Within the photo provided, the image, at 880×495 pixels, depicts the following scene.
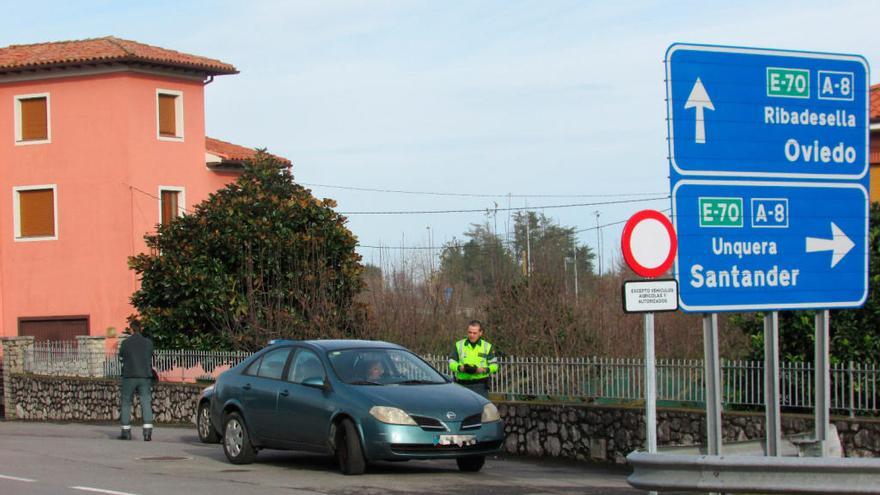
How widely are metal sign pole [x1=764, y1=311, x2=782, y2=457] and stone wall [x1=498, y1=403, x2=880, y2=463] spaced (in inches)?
206

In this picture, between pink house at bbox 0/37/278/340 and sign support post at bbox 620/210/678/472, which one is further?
pink house at bbox 0/37/278/340

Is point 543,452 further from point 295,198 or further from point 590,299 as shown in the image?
point 295,198

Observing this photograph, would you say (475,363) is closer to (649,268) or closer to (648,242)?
(649,268)

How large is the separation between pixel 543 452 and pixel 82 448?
264 inches

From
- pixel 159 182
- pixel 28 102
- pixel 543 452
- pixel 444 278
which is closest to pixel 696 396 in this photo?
pixel 543 452

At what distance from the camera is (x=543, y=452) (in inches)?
705

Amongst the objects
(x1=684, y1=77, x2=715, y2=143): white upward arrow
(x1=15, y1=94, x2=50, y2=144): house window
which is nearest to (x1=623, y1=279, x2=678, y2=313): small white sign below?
(x1=684, y1=77, x2=715, y2=143): white upward arrow

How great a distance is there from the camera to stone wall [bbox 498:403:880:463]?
1455 cm

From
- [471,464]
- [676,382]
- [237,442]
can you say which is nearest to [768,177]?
[471,464]

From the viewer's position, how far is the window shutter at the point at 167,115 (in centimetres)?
4197

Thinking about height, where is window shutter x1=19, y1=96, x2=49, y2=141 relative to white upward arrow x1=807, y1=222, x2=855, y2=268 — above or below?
above

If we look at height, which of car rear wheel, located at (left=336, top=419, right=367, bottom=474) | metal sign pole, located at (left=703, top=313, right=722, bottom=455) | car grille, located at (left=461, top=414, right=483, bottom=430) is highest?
metal sign pole, located at (left=703, top=313, right=722, bottom=455)

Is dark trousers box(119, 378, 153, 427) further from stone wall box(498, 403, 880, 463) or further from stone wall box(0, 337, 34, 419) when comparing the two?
stone wall box(0, 337, 34, 419)

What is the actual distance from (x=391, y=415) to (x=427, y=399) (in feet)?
1.92
